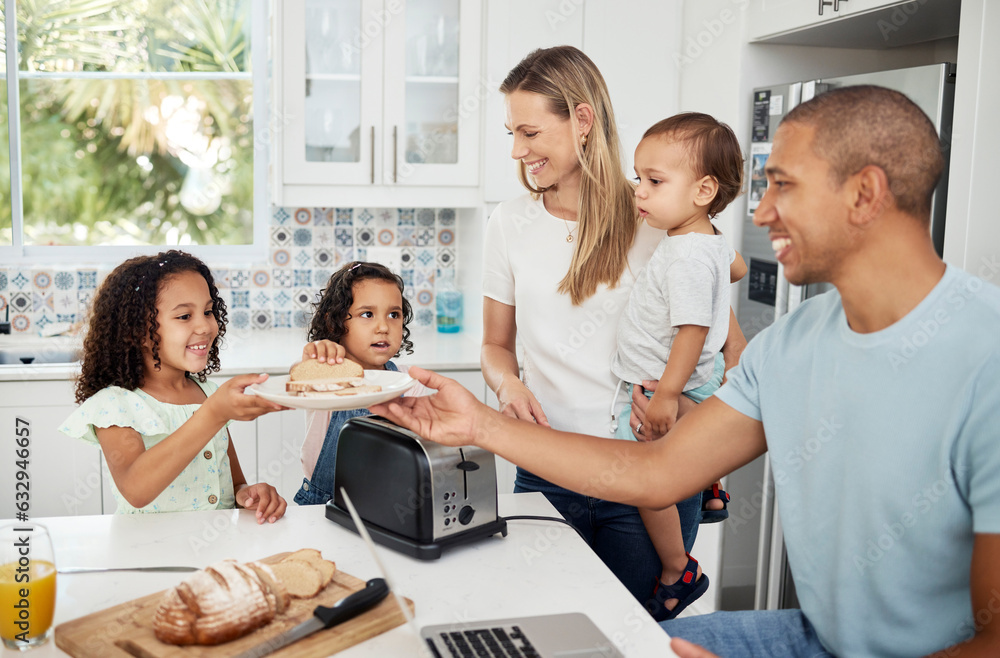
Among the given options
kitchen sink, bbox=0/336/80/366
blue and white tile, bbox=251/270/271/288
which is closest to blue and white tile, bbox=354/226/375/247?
blue and white tile, bbox=251/270/271/288

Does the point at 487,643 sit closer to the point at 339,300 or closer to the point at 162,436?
the point at 162,436

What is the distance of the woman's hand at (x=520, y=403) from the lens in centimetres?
174

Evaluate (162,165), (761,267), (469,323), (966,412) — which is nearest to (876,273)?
(966,412)

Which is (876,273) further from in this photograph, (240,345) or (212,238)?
(212,238)

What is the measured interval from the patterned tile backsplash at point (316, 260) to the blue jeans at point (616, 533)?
185cm

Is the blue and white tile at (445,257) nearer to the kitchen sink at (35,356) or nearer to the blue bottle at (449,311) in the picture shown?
the blue bottle at (449,311)

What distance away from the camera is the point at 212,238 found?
354cm

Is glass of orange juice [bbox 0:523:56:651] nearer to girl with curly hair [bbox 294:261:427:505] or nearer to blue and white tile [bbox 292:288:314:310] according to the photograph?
girl with curly hair [bbox 294:261:427:505]

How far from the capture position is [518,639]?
108cm

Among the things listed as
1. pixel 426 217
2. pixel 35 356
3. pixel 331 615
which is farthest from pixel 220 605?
pixel 426 217

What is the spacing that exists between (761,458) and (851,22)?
122 centimetres

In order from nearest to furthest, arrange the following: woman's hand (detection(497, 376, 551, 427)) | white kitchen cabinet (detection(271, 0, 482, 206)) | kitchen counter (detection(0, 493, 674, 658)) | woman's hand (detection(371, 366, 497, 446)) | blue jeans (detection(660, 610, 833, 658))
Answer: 1. kitchen counter (detection(0, 493, 674, 658))
2. blue jeans (detection(660, 610, 833, 658))
3. woman's hand (detection(371, 366, 497, 446))
4. woman's hand (detection(497, 376, 551, 427))
5. white kitchen cabinet (detection(271, 0, 482, 206))

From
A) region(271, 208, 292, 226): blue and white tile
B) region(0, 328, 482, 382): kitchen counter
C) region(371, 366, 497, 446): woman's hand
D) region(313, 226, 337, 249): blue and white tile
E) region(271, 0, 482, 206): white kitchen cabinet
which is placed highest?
region(271, 0, 482, 206): white kitchen cabinet

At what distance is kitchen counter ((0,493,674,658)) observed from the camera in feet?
3.88
